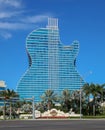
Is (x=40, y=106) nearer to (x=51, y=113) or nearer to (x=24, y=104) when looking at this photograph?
(x=24, y=104)

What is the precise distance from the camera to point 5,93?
13100 cm

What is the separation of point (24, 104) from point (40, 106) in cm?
573

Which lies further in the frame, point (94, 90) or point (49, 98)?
point (49, 98)

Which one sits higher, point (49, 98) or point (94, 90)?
point (94, 90)

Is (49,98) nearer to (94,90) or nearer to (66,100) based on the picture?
(66,100)
